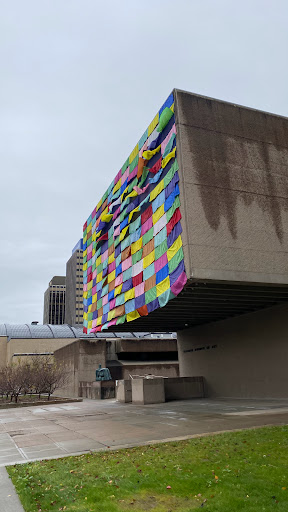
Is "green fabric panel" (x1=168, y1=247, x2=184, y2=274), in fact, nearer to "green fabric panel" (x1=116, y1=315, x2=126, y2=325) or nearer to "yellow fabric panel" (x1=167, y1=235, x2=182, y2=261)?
"yellow fabric panel" (x1=167, y1=235, x2=182, y2=261)

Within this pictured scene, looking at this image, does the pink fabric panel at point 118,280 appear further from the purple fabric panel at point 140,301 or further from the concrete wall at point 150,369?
the concrete wall at point 150,369

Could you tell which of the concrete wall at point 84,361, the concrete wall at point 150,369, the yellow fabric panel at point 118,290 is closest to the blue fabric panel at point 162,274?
the yellow fabric panel at point 118,290

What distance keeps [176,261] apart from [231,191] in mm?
4911

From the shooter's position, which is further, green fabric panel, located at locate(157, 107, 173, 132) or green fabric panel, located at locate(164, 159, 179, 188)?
green fabric panel, located at locate(157, 107, 173, 132)

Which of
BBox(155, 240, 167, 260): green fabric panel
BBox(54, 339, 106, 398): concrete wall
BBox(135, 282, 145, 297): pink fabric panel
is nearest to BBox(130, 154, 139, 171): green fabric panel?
BBox(155, 240, 167, 260): green fabric panel

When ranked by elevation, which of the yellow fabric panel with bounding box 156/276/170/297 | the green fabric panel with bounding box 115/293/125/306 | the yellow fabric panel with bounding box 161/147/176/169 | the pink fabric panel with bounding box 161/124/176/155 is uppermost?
the pink fabric panel with bounding box 161/124/176/155

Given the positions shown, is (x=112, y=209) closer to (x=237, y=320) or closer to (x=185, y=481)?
(x=237, y=320)

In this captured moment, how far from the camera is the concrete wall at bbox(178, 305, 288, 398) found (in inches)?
926

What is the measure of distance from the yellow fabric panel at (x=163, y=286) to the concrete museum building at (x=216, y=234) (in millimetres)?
117

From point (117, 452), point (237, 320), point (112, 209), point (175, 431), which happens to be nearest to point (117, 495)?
point (117, 452)

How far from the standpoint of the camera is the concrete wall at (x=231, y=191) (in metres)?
19.6

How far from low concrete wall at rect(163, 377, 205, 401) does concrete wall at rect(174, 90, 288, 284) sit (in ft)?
37.1

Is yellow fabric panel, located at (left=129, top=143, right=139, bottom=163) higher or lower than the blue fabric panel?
higher

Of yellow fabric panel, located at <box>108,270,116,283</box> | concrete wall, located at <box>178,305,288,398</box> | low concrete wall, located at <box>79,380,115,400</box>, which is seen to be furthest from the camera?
low concrete wall, located at <box>79,380,115,400</box>
